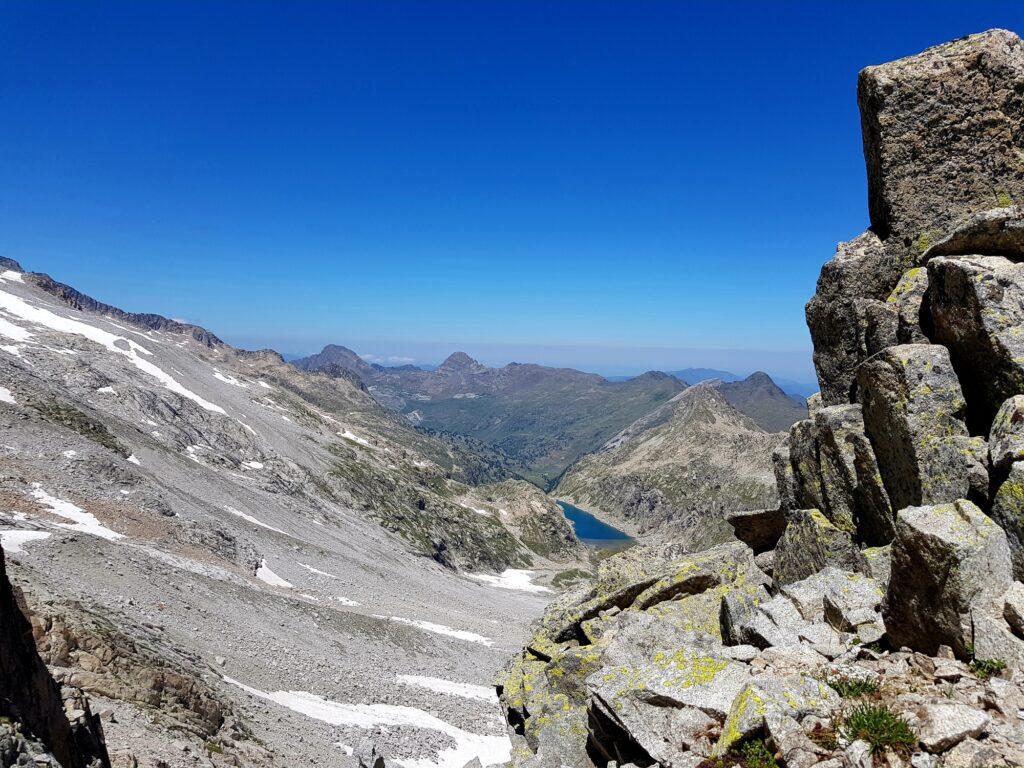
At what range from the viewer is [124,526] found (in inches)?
2201

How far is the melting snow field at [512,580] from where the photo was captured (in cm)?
14462

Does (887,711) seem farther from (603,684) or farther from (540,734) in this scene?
(540,734)

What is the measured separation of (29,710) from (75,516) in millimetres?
50303

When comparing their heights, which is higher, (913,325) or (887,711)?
(913,325)

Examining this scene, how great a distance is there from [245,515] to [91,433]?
930 inches

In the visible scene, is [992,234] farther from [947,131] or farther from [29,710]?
[29,710]

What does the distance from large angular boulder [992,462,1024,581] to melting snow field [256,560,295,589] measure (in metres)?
69.9

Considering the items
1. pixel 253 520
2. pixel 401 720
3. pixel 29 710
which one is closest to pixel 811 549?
pixel 29 710

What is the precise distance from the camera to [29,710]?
43.2 ft

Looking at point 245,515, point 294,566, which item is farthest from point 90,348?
point 294,566

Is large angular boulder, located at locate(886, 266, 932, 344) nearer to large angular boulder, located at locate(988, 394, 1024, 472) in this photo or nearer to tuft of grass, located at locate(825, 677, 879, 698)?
large angular boulder, located at locate(988, 394, 1024, 472)

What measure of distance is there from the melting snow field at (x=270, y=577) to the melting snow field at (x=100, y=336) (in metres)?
73.1

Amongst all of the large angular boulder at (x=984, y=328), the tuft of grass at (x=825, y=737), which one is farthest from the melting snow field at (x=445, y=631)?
the tuft of grass at (x=825, y=737)

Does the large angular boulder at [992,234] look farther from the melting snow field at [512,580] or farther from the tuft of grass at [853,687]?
the melting snow field at [512,580]
